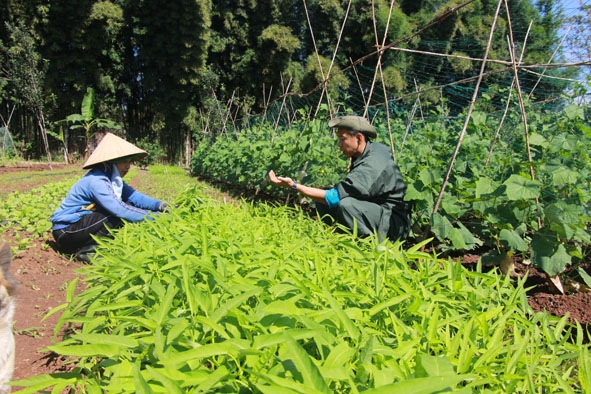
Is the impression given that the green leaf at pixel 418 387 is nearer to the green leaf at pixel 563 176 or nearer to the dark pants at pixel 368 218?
the dark pants at pixel 368 218

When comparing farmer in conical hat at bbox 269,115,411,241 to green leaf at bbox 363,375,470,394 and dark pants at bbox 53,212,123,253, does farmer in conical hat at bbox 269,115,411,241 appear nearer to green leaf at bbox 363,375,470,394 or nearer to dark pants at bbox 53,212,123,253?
dark pants at bbox 53,212,123,253

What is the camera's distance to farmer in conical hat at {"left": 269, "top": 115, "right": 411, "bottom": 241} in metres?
3.57

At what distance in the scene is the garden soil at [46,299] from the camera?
2055 mm

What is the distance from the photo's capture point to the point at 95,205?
3.88 meters

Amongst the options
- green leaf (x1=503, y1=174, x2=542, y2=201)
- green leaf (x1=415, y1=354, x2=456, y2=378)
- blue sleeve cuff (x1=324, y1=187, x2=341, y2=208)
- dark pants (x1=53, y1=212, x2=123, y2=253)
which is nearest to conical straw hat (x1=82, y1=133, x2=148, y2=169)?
dark pants (x1=53, y1=212, x2=123, y2=253)

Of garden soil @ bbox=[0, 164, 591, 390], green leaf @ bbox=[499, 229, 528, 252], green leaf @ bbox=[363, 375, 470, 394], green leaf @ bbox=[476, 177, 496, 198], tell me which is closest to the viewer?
green leaf @ bbox=[363, 375, 470, 394]

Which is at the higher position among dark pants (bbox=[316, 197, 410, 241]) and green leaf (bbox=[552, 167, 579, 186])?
green leaf (bbox=[552, 167, 579, 186])

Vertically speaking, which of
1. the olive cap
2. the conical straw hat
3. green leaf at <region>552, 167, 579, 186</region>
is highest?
the olive cap

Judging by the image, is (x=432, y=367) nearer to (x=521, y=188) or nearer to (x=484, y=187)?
(x=521, y=188)

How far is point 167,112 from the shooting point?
71.3 ft

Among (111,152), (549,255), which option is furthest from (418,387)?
(111,152)

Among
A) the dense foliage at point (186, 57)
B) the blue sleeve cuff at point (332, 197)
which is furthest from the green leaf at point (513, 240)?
the dense foliage at point (186, 57)

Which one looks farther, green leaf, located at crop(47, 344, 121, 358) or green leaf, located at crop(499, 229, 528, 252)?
green leaf, located at crop(499, 229, 528, 252)

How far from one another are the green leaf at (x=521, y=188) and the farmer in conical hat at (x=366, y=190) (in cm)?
102
